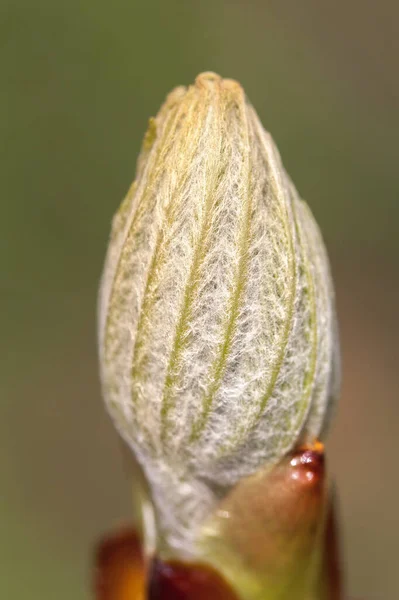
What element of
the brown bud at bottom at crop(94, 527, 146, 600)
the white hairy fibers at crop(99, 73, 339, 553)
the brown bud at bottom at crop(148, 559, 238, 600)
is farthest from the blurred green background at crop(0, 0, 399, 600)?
the white hairy fibers at crop(99, 73, 339, 553)

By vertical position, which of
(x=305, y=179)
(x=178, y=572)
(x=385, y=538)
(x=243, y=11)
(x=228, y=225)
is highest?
(x=243, y=11)

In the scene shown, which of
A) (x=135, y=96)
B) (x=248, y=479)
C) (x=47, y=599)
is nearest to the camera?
(x=248, y=479)

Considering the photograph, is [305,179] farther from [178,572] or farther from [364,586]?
[178,572]

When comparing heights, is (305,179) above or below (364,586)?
above

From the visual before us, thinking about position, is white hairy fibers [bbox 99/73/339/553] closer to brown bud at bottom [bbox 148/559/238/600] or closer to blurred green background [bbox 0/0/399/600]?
brown bud at bottom [bbox 148/559/238/600]

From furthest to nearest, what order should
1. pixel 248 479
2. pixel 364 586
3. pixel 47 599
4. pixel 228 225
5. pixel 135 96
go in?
pixel 135 96, pixel 364 586, pixel 47 599, pixel 248 479, pixel 228 225

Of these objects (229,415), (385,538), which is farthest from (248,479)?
(385,538)

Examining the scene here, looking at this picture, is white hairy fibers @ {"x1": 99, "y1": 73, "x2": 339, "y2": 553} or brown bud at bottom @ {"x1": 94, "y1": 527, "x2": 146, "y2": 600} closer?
white hairy fibers @ {"x1": 99, "y1": 73, "x2": 339, "y2": 553}

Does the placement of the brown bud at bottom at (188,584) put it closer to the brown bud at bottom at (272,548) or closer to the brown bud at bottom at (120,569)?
the brown bud at bottom at (272,548)
